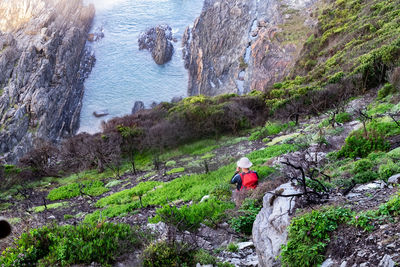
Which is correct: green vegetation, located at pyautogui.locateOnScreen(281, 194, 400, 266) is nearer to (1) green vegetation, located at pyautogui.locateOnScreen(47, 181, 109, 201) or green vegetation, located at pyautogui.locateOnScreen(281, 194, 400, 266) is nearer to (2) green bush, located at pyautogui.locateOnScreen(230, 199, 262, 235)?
(2) green bush, located at pyautogui.locateOnScreen(230, 199, 262, 235)

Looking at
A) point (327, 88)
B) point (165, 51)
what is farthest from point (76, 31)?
point (327, 88)

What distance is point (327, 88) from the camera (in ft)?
70.3

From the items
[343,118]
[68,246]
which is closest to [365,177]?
[68,246]

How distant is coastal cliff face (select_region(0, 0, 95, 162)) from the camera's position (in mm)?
50312

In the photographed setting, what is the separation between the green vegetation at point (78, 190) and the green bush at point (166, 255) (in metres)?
12.5

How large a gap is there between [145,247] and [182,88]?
5820 cm

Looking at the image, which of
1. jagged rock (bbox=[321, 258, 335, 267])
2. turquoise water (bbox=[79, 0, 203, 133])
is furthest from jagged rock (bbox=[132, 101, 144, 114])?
jagged rock (bbox=[321, 258, 335, 267])

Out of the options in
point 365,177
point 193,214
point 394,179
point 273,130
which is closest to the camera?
point 394,179

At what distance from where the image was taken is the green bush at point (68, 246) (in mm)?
5145

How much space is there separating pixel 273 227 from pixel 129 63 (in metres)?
65.5

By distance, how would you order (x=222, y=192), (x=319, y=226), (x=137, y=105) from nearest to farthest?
(x=319, y=226) < (x=222, y=192) < (x=137, y=105)

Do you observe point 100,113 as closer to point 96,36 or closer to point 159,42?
point 159,42

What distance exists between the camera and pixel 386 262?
3.20 meters

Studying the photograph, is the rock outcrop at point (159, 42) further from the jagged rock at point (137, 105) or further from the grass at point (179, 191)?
the grass at point (179, 191)
